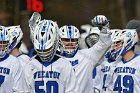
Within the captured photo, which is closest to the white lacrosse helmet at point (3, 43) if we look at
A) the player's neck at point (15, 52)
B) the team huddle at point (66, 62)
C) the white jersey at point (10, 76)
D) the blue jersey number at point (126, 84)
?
Result: the team huddle at point (66, 62)

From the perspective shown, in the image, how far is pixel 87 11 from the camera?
39.2 metres

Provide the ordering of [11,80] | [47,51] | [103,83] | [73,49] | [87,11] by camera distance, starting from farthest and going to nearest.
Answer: [87,11] → [103,83] → [73,49] → [11,80] → [47,51]

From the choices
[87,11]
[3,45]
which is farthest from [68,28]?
[87,11]

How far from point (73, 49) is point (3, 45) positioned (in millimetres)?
1276

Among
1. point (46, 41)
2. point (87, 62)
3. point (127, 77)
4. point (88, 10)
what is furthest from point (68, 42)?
point (88, 10)

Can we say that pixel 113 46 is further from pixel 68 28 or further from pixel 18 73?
pixel 18 73

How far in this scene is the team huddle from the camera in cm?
1290

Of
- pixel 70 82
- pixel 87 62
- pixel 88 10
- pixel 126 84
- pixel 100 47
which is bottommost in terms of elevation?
pixel 126 84

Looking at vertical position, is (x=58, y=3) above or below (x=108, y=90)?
above

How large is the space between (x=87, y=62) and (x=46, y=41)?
214cm

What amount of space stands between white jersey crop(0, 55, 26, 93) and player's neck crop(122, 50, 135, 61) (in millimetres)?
1770

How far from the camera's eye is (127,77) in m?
14.3

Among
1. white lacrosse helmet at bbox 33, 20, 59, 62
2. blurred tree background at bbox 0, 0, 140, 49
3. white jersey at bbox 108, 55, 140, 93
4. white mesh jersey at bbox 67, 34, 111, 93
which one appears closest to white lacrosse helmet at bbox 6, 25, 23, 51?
white mesh jersey at bbox 67, 34, 111, 93

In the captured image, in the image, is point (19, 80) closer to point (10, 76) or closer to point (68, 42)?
point (10, 76)
